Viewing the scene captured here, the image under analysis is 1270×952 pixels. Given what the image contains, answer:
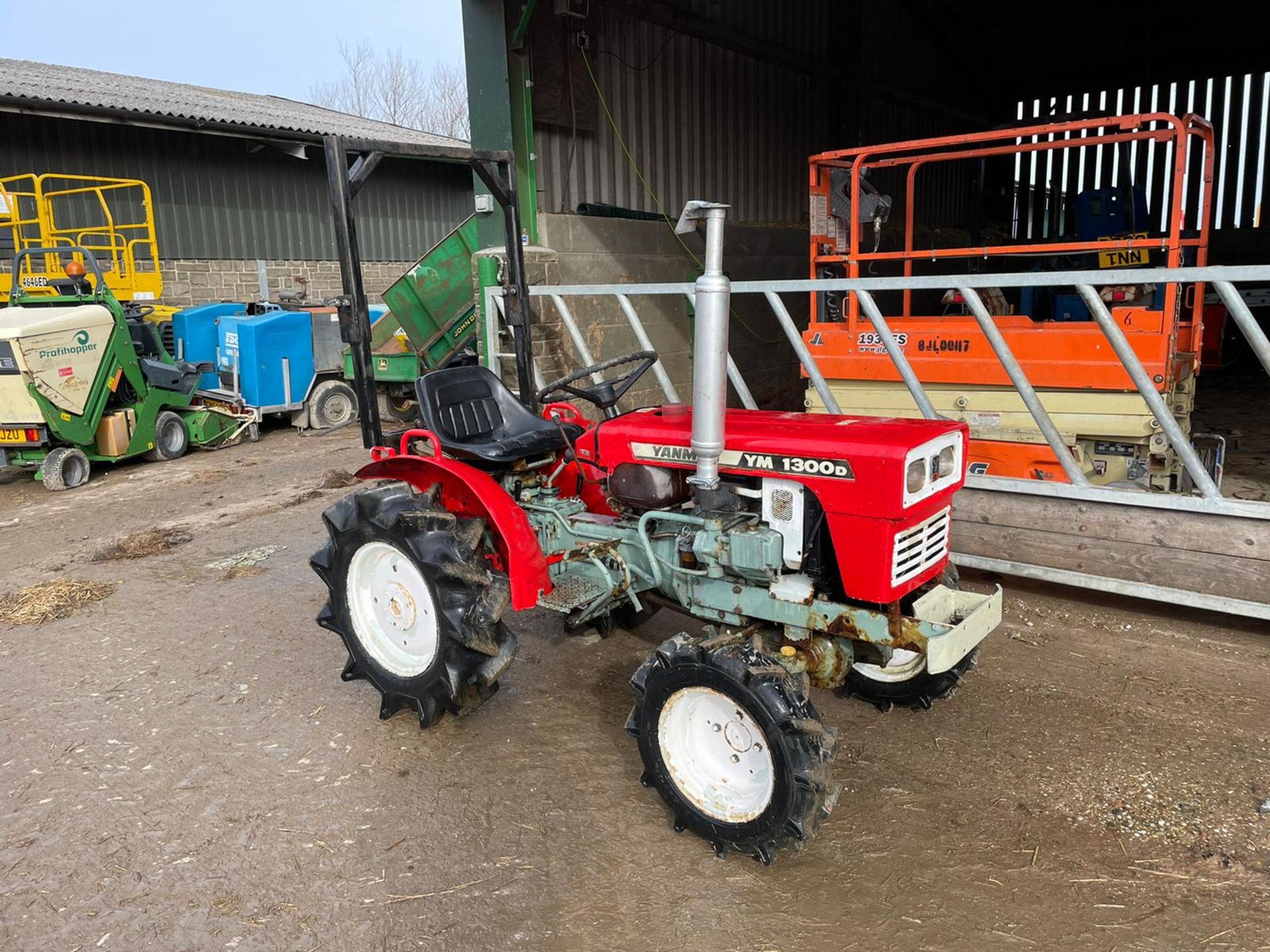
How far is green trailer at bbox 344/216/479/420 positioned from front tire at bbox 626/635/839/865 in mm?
5491

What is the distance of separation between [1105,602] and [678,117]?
5.47 meters

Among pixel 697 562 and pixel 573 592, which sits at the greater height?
pixel 697 562

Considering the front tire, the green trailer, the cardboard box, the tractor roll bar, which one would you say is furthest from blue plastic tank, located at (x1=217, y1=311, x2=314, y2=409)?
the front tire

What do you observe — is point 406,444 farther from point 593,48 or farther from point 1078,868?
point 593,48

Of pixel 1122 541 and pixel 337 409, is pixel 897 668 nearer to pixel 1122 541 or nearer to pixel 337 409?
pixel 1122 541

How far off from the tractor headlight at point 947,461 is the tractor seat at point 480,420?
124cm

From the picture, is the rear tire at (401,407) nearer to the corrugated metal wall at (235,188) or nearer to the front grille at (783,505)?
the corrugated metal wall at (235,188)

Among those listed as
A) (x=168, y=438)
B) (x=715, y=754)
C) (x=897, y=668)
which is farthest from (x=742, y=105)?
(x=715, y=754)

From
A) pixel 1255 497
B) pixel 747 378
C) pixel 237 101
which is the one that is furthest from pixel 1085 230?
pixel 237 101

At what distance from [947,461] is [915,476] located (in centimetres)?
21

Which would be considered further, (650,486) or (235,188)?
(235,188)

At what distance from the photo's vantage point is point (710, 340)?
2.15 meters

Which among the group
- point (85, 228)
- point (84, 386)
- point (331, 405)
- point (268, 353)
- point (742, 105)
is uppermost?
point (742, 105)

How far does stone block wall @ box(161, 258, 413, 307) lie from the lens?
11.7 meters
